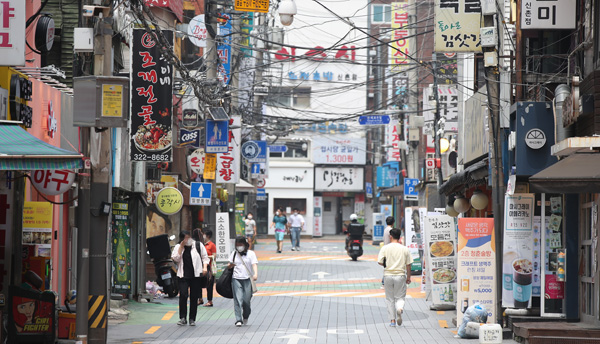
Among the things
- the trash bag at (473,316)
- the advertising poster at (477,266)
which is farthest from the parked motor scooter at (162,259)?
the trash bag at (473,316)

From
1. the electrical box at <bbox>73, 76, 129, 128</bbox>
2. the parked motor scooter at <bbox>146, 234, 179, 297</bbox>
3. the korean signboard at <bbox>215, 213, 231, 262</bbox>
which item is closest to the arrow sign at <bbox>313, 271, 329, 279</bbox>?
the korean signboard at <bbox>215, 213, 231, 262</bbox>

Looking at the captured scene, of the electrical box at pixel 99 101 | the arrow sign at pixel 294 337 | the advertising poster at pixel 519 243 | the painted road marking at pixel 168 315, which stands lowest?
the painted road marking at pixel 168 315

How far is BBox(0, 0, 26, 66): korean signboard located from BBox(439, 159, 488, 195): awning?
31.3ft

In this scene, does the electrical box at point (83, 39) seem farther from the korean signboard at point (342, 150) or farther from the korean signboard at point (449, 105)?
the korean signboard at point (342, 150)

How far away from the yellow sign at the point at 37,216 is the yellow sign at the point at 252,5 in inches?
332

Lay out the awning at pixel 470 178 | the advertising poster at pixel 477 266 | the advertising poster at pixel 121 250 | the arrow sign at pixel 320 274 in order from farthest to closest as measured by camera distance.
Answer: the arrow sign at pixel 320 274 < the advertising poster at pixel 121 250 < the awning at pixel 470 178 < the advertising poster at pixel 477 266

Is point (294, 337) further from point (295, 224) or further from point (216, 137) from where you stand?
point (295, 224)

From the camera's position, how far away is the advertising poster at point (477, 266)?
1639 centimetres

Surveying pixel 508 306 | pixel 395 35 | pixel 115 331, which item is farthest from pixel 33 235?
pixel 395 35

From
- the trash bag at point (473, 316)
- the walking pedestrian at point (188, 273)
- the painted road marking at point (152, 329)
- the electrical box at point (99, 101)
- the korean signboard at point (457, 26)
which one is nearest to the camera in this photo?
the electrical box at point (99, 101)

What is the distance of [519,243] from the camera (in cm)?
1645

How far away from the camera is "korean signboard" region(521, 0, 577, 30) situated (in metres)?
16.2

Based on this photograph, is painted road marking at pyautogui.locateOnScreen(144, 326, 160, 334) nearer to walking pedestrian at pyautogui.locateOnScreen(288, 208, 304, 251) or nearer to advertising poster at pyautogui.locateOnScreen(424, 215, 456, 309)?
advertising poster at pyautogui.locateOnScreen(424, 215, 456, 309)

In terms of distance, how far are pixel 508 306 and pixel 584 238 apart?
6.13 ft
